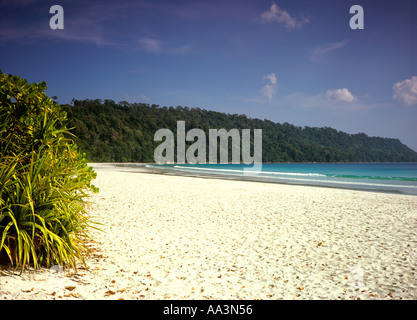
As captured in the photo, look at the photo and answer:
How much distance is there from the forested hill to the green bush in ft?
225

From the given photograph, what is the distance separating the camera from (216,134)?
340 ft

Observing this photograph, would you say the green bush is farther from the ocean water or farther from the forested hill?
the forested hill

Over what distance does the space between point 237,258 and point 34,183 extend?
137 inches

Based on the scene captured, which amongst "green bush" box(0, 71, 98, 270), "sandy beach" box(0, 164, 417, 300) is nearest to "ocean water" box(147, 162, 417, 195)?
"sandy beach" box(0, 164, 417, 300)

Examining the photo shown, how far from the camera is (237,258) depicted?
4.91 meters

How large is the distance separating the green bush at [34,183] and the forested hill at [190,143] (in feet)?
225

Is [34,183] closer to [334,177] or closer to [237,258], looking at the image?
[237,258]

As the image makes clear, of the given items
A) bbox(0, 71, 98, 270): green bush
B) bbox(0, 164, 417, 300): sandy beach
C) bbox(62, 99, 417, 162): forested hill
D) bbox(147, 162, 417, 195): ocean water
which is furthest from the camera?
bbox(62, 99, 417, 162): forested hill

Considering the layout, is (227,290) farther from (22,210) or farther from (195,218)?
(195,218)

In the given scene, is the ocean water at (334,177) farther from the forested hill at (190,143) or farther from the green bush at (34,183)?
the forested hill at (190,143)

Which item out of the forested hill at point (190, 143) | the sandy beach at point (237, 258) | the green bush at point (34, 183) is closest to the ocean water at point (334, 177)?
the sandy beach at point (237, 258)

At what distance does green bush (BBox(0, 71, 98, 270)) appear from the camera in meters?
3.34

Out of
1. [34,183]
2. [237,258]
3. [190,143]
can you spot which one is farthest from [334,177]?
[190,143]
